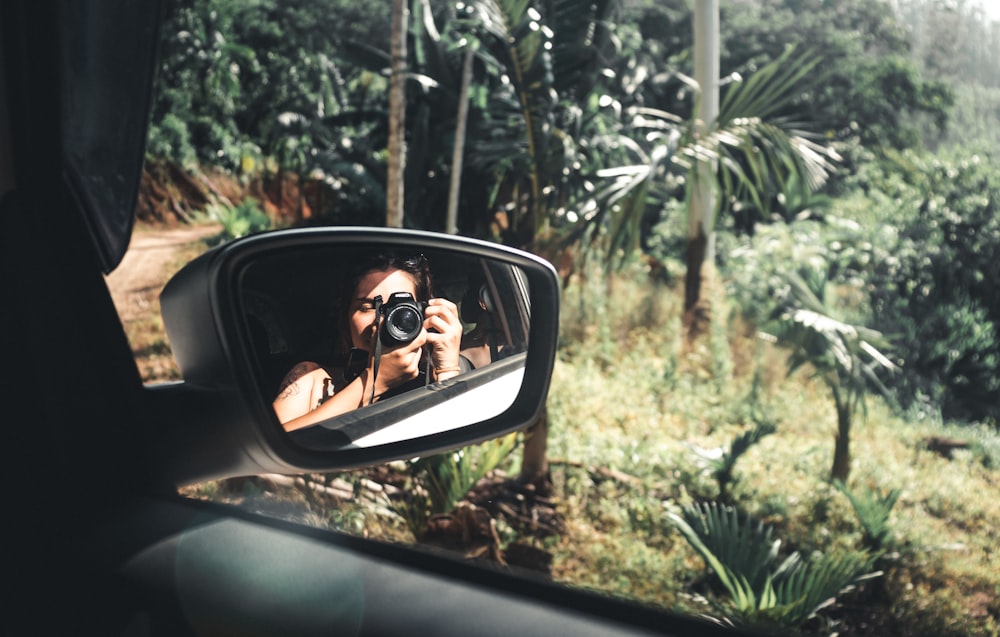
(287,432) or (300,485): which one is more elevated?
(287,432)

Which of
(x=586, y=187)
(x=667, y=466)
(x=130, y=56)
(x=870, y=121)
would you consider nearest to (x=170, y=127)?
(x=586, y=187)

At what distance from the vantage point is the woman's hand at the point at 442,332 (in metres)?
0.72

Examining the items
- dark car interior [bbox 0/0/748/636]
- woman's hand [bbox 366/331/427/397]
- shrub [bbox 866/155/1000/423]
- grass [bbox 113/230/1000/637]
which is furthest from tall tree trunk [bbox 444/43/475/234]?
woman's hand [bbox 366/331/427/397]

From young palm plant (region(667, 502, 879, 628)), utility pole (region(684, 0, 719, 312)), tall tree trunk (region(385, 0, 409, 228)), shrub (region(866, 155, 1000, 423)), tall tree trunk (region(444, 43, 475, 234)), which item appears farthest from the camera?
shrub (region(866, 155, 1000, 423))

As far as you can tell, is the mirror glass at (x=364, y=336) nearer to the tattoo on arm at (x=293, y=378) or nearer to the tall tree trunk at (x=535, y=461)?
the tattoo on arm at (x=293, y=378)

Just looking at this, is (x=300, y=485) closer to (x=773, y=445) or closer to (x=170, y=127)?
(x=773, y=445)

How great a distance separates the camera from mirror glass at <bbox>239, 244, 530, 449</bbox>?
693 mm

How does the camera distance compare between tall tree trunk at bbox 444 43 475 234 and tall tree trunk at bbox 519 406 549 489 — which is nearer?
tall tree trunk at bbox 519 406 549 489

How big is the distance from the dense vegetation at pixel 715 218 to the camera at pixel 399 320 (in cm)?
283

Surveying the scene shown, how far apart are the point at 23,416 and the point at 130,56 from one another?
1.54ft

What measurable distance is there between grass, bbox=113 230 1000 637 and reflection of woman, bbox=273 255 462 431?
308 centimetres

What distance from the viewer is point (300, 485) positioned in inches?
161

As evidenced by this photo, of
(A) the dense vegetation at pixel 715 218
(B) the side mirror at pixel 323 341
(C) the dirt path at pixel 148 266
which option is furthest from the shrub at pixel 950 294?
(B) the side mirror at pixel 323 341

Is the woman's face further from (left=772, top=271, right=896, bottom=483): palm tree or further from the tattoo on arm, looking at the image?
(left=772, top=271, right=896, bottom=483): palm tree
